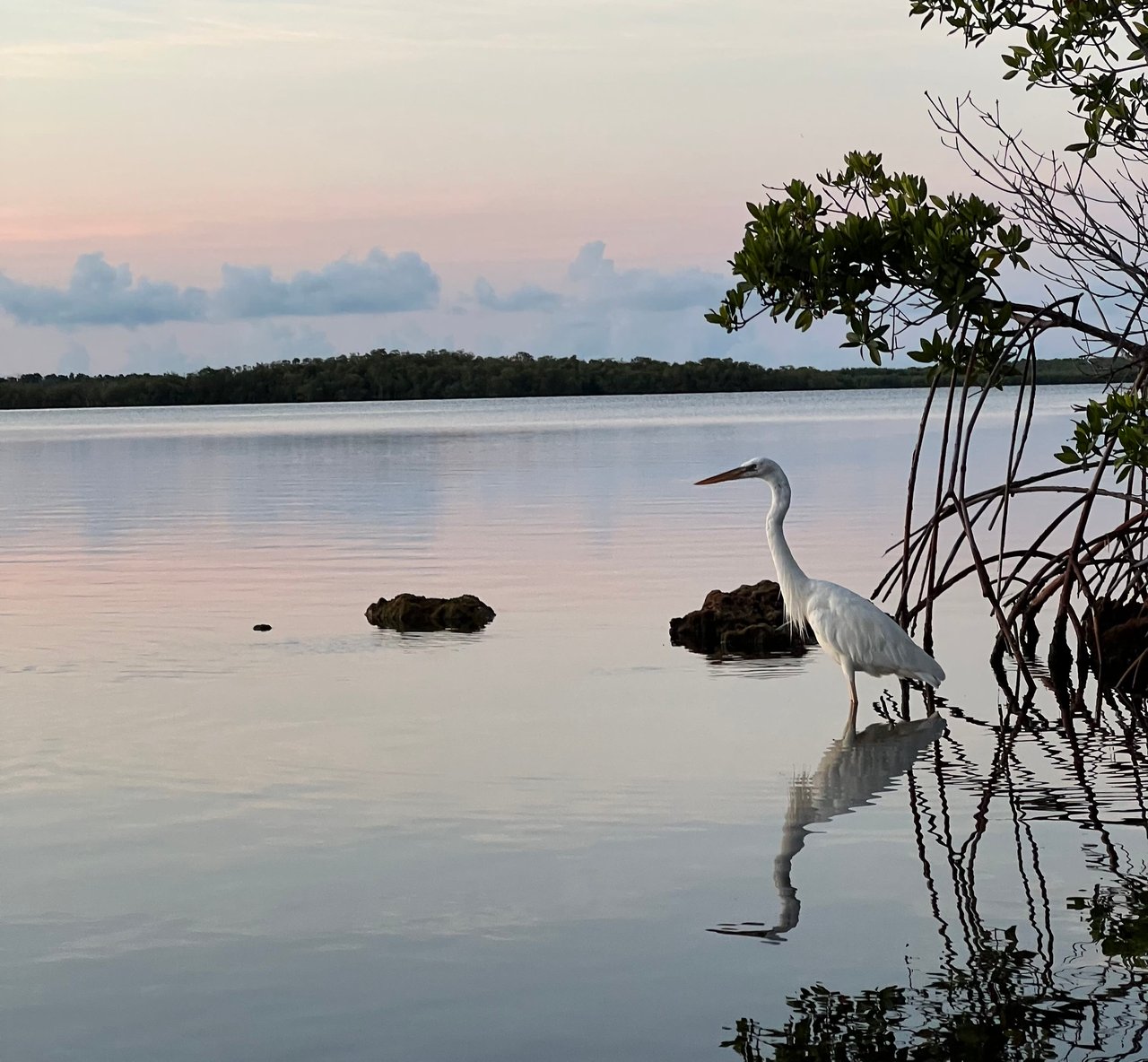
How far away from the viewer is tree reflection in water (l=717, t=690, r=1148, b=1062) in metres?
5.13

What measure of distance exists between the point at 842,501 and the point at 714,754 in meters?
18.1

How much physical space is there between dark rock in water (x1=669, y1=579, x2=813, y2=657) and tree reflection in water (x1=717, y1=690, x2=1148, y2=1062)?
3021mm

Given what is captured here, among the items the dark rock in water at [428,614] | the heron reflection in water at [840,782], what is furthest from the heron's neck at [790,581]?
the dark rock in water at [428,614]

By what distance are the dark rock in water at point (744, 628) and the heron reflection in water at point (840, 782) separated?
7.65 feet

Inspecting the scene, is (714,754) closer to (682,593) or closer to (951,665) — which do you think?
(951,665)

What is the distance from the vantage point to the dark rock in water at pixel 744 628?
41.6 feet

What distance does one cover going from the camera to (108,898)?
21.9ft

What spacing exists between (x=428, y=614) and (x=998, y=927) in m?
8.02

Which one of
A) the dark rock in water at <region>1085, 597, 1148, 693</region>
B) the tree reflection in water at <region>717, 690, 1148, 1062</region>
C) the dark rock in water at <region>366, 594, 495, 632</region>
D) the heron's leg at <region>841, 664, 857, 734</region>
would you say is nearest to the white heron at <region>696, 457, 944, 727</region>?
the heron's leg at <region>841, 664, 857, 734</region>

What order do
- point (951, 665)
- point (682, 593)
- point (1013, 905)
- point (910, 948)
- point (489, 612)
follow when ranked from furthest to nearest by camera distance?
point (682, 593) → point (489, 612) → point (951, 665) → point (1013, 905) → point (910, 948)

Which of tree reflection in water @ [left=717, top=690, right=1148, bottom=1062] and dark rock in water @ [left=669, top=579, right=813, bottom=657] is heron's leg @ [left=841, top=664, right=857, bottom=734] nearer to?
tree reflection in water @ [left=717, top=690, right=1148, bottom=1062]

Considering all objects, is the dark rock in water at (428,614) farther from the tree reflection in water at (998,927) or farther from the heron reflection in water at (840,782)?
Result: the tree reflection in water at (998,927)

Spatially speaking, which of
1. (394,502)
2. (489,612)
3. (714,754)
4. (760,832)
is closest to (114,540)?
(394,502)

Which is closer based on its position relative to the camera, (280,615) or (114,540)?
(280,615)
